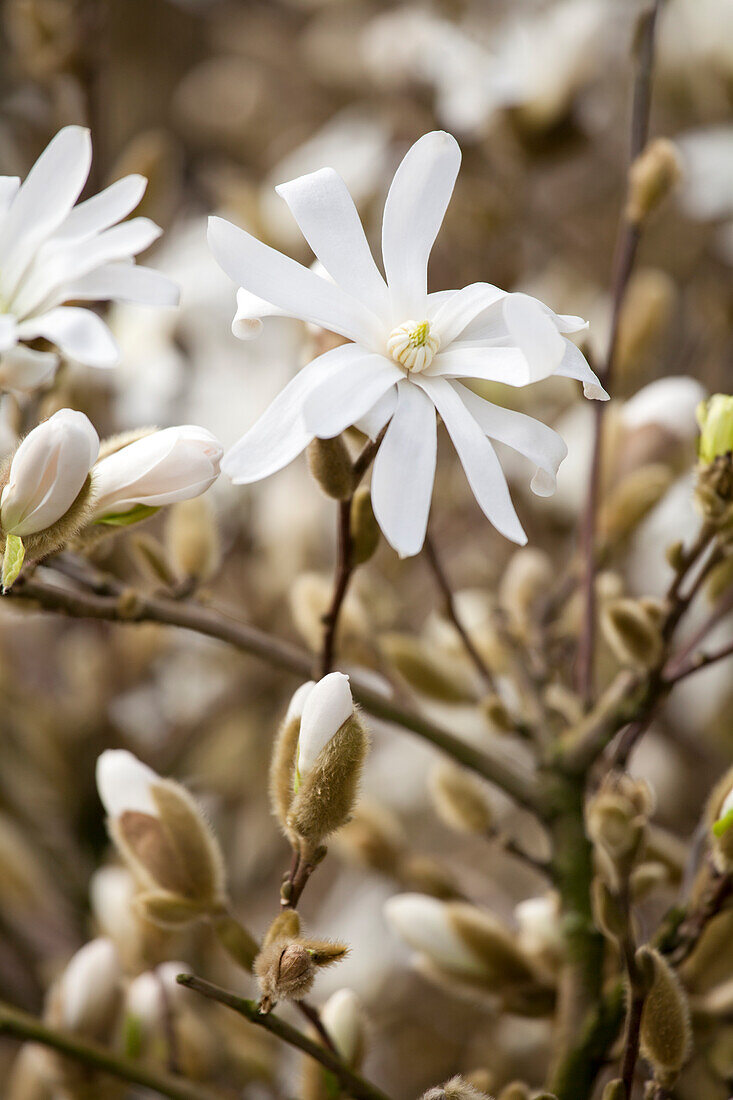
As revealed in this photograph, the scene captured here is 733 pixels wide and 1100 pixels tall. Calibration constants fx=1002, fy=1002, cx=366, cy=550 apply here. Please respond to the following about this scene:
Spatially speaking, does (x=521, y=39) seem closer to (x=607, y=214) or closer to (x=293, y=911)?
(x=607, y=214)

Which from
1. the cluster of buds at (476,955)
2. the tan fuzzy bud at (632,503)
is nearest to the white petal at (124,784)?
the cluster of buds at (476,955)

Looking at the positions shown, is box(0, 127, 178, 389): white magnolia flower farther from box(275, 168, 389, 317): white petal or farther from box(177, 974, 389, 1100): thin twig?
box(177, 974, 389, 1100): thin twig

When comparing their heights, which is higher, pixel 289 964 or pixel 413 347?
pixel 413 347

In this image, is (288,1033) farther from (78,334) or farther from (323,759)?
(78,334)

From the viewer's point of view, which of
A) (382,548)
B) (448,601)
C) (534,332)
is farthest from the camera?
(382,548)

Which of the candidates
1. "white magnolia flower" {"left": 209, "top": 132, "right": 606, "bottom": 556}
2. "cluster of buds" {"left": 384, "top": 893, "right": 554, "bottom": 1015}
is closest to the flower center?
"white magnolia flower" {"left": 209, "top": 132, "right": 606, "bottom": 556}

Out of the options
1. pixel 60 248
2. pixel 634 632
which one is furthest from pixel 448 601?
pixel 60 248

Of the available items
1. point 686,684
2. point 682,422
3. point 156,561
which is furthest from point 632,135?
point 686,684
